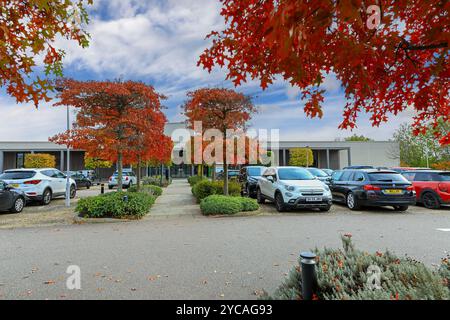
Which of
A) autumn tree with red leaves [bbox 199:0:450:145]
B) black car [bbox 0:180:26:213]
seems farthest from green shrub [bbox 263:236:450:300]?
black car [bbox 0:180:26:213]

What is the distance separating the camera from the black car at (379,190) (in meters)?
9.61

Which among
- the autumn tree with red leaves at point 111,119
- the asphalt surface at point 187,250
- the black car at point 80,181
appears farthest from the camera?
the black car at point 80,181

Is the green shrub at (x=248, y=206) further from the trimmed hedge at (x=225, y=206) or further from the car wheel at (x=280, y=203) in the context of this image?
the car wheel at (x=280, y=203)

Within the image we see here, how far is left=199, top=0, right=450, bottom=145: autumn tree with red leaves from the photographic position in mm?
2262

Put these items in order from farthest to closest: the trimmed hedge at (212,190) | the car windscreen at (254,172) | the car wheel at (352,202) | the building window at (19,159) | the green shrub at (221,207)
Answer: the building window at (19,159) → the car windscreen at (254,172) → the trimmed hedge at (212,190) → the car wheel at (352,202) → the green shrub at (221,207)

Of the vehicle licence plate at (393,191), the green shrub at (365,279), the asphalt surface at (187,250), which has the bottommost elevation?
the asphalt surface at (187,250)

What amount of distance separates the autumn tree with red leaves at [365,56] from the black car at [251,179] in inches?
423

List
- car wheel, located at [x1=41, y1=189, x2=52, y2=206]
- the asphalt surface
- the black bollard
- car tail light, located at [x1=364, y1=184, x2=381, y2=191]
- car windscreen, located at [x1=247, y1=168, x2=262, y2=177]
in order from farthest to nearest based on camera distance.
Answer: car windscreen, located at [x1=247, y1=168, x2=262, y2=177]
car wheel, located at [x1=41, y1=189, x2=52, y2=206]
car tail light, located at [x1=364, y1=184, x2=381, y2=191]
the asphalt surface
the black bollard

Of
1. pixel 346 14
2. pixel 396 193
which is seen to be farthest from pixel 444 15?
pixel 396 193

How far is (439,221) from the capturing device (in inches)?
324

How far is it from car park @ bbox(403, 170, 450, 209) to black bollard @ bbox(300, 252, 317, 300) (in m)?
10.8

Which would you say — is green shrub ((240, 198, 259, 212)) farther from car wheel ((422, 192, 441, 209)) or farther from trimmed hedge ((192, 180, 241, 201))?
car wheel ((422, 192, 441, 209))

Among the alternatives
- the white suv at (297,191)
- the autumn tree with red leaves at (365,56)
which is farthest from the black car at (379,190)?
the autumn tree with red leaves at (365,56)

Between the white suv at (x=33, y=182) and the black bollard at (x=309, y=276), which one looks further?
the white suv at (x=33, y=182)
